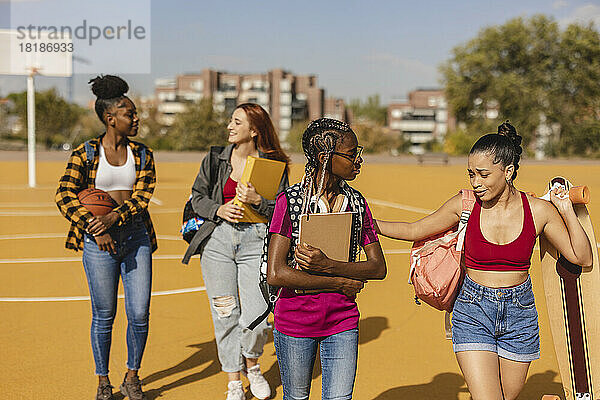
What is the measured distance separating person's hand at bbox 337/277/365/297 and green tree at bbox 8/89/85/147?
2904 inches

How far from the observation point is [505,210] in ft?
12.0

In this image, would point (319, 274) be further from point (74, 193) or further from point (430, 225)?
point (74, 193)

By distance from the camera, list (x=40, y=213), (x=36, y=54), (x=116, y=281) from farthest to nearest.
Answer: (x=36, y=54)
(x=40, y=213)
(x=116, y=281)

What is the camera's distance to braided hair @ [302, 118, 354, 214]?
3.21 metres

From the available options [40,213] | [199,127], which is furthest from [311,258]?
[199,127]

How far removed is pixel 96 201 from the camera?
4.84 m

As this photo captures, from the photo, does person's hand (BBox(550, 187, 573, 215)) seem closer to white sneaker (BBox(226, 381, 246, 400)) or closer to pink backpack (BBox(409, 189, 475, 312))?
pink backpack (BBox(409, 189, 475, 312))

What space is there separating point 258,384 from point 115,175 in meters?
1.82

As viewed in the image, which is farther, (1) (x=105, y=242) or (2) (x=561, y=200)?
(1) (x=105, y=242)

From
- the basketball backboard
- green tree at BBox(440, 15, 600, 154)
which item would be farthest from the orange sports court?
green tree at BBox(440, 15, 600, 154)

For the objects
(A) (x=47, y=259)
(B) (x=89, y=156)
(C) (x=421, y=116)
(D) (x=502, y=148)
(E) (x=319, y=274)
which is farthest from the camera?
(C) (x=421, y=116)

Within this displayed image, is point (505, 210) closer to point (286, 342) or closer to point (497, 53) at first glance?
point (286, 342)

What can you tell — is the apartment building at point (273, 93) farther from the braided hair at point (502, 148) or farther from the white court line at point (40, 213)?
the braided hair at point (502, 148)

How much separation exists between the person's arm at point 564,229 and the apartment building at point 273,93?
13452 cm
